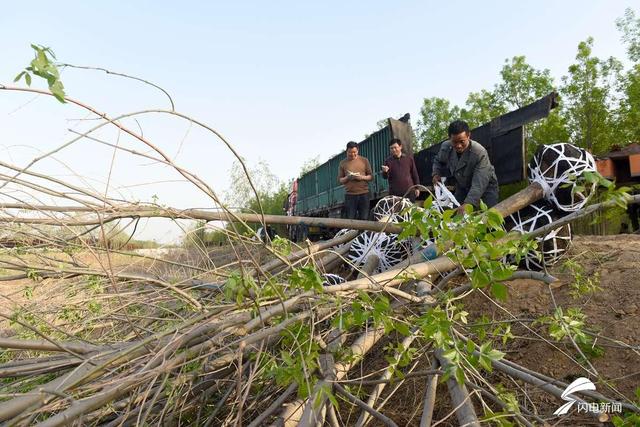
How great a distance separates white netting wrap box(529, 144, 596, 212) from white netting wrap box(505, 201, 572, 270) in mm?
103

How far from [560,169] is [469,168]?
77 centimetres

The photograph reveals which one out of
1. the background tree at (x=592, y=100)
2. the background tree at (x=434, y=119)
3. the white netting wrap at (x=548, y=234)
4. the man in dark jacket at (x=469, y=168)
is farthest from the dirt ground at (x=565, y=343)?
the background tree at (x=434, y=119)

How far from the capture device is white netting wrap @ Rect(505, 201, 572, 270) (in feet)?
10.9

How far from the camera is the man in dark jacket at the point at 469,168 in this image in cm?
370

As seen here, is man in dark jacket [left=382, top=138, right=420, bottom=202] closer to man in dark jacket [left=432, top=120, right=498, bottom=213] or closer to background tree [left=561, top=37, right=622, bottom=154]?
man in dark jacket [left=432, top=120, right=498, bottom=213]

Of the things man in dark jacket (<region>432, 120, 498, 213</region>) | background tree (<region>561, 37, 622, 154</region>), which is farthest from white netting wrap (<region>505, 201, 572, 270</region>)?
background tree (<region>561, 37, 622, 154</region>)

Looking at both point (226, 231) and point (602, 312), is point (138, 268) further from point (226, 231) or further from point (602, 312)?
point (602, 312)

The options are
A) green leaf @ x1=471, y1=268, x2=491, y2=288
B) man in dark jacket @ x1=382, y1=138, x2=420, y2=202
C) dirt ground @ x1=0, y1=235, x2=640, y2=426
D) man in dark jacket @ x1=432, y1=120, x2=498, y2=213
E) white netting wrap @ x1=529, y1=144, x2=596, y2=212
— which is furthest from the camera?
man in dark jacket @ x1=382, y1=138, x2=420, y2=202

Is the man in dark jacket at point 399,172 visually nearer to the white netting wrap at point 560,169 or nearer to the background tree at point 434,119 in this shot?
the white netting wrap at point 560,169

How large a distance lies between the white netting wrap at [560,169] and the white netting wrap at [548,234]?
0.34 ft

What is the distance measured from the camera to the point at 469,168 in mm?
3889

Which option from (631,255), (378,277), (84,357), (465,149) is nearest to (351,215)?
(465,149)

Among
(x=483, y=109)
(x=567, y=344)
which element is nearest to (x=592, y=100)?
(x=483, y=109)

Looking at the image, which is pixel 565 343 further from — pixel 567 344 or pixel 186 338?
pixel 186 338
